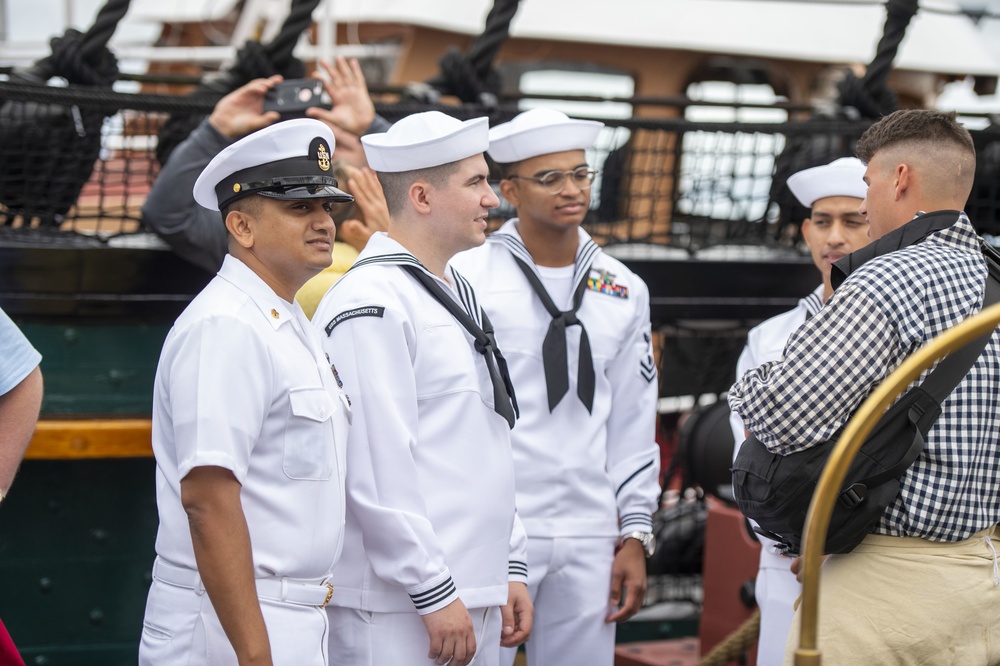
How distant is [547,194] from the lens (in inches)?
146

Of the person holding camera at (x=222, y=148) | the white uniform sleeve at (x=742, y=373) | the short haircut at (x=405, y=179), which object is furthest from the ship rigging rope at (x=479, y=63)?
the short haircut at (x=405, y=179)

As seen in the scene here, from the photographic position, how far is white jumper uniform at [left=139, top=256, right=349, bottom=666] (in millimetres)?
2371

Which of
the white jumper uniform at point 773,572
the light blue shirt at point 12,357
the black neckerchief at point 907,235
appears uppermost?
the black neckerchief at point 907,235

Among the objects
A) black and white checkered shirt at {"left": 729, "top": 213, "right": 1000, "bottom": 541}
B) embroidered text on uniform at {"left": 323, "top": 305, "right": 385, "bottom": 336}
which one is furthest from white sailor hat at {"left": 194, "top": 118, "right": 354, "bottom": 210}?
black and white checkered shirt at {"left": 729, "top": 213, "right": 1000, "bottom": 541}

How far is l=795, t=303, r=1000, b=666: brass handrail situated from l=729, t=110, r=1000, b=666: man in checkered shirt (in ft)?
1.75

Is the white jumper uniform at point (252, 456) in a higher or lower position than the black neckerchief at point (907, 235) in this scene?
lower

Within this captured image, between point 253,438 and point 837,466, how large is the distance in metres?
1.12

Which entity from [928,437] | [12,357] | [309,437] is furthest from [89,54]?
[928,437]

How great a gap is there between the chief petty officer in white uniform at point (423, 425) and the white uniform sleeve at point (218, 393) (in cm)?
44

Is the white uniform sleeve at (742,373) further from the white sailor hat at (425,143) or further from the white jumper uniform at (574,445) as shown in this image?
the white sailor hat at (425,143)

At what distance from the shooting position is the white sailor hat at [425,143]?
308cm

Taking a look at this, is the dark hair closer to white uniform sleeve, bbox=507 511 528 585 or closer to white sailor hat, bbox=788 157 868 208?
white sailor hat, bbox=788 157 868 208

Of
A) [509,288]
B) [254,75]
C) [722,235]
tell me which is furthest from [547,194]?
[722,235]

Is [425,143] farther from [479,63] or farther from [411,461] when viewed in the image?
[479,63]
